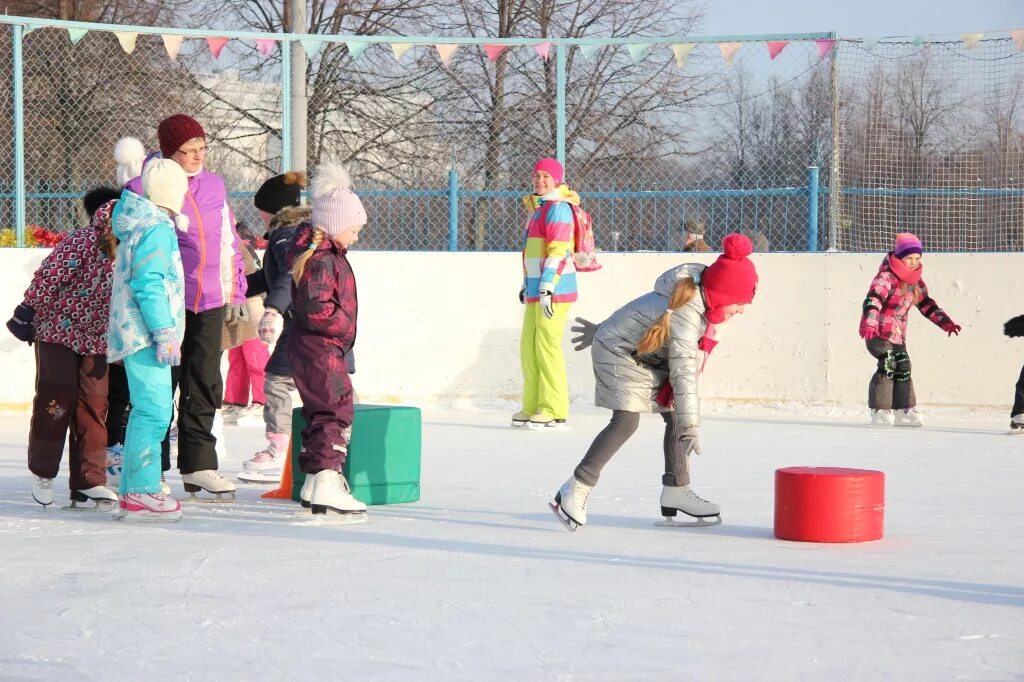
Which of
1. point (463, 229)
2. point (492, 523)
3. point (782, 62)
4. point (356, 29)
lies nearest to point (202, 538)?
point (492, 523)

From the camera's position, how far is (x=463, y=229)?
Result: 34.8 ft

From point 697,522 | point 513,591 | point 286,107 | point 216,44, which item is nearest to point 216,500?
point 697,522

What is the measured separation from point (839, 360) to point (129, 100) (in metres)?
5.33

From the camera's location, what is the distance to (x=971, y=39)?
32.9 feet

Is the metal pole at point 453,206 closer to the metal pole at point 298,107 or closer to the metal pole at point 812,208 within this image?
the metal pole at point 298,107

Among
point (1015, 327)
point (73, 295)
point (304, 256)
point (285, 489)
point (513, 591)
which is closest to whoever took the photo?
point (513, 591)

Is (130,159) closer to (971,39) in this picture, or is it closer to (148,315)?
(148,315)

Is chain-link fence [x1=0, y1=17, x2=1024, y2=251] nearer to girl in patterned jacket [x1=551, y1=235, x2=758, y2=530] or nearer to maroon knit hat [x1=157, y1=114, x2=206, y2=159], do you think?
maroon knit hat [x1=157, y1=114, x2=206, y2=159]

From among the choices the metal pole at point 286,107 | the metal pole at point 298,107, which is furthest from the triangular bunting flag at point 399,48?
the metal pole at point 286,107

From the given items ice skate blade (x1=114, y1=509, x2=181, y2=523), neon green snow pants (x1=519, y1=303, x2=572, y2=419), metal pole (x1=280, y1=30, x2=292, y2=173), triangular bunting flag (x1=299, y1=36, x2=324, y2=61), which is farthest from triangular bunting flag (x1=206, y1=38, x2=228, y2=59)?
ice skate blade (x1=114, y1=509, x2=181, y2=523)

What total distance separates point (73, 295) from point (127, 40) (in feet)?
17.2

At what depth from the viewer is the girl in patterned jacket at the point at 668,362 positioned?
4938 mm

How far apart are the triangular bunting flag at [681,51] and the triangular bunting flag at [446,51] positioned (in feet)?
5.09

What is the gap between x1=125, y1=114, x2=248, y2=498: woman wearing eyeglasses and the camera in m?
5.62
